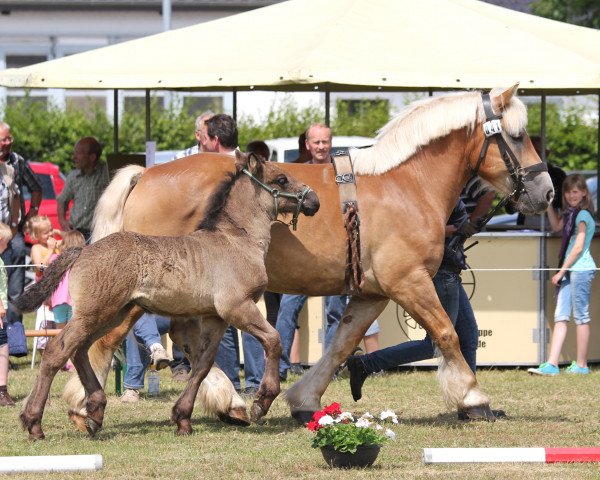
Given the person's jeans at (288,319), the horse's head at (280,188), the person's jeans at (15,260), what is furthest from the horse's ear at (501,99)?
the person's jeans at (15,260)

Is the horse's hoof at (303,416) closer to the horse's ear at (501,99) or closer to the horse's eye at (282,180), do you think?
the horse's eye at (282,180)

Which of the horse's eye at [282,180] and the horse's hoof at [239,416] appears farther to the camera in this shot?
the horse's hoof at [239,416]

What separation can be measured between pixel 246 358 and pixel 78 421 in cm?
224

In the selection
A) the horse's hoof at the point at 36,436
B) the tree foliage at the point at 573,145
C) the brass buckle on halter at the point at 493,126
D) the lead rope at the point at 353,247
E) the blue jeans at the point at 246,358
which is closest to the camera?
the horse's hoof at the point at 36,436

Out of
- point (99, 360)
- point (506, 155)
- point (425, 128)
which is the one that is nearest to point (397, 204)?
point (425, 128)

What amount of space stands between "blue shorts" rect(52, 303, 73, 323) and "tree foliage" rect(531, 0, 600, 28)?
11663mm

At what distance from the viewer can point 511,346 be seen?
11.5 meters

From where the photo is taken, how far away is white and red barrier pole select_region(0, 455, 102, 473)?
6.29 meters

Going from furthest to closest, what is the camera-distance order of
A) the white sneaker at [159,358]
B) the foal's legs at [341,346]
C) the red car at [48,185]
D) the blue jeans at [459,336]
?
the red car at [48,185]
the white sneaker at [159,358]
the blue jeans at [459,336]
the foal's legs at [341,346]

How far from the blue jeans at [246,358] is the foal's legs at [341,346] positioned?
1.05 metres

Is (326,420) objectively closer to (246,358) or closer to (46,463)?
(46,463)

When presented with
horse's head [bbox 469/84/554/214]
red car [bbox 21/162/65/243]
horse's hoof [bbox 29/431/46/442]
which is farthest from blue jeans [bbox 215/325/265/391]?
red car [bbox 21/162/65/243]

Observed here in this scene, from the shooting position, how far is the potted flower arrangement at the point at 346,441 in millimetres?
6586

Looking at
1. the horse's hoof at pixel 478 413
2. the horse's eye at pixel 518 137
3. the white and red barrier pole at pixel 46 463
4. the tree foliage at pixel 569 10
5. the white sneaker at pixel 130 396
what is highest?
the tree foliage at pixel 569 10
